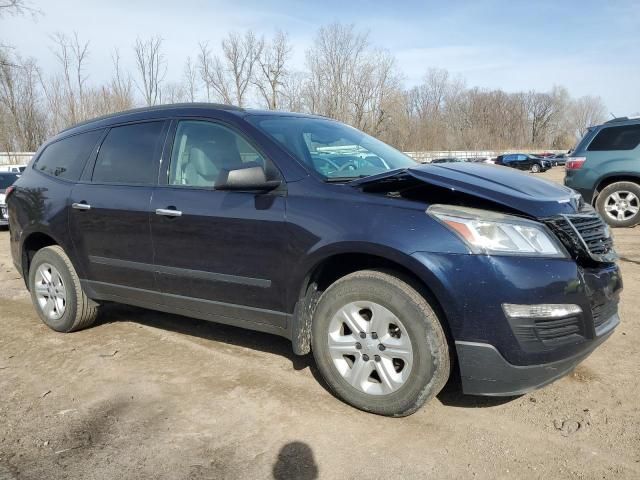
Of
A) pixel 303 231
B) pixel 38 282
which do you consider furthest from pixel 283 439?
pixel 38 282

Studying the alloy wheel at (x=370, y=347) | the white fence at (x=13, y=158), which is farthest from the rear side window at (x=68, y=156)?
the white fence at (x=13, y=158)

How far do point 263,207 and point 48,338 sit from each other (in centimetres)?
255

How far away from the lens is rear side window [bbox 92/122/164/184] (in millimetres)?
3740

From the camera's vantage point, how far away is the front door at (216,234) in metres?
3.12

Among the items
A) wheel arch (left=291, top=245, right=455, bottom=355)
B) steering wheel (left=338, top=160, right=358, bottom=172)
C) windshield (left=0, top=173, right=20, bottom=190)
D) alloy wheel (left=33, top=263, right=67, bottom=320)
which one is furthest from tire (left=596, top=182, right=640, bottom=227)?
windshield (left=0, top=173, right=20, bottom=190)

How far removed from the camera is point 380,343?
2.76 metres

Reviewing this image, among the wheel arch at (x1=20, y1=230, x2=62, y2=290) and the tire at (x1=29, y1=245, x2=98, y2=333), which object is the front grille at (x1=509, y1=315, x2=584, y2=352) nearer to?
the tire at (x1=29, y1=245, x2=98, y2=333)

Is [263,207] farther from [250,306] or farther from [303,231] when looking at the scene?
[250,306]

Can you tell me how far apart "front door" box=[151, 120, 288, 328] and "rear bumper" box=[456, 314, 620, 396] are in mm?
1139

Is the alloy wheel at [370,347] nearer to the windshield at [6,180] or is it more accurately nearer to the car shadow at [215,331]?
the car shadow at [215,331]

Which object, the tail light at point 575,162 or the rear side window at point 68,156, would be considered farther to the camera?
the tail light at point 575,162

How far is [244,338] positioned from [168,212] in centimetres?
128

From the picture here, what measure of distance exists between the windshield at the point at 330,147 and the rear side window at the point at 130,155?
0.84m

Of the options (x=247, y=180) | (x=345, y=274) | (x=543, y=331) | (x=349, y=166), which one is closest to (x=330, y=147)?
(x=349, y=166)
